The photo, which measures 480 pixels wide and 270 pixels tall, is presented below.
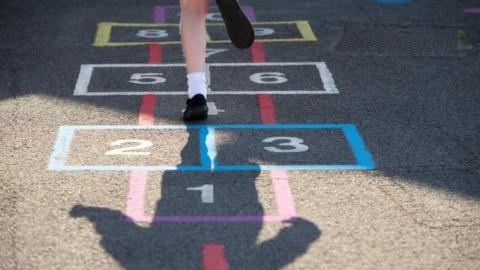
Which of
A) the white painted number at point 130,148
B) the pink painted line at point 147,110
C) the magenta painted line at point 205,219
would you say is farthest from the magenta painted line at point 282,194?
the pink painted line at point 147,110

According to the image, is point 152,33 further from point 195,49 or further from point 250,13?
point 195,49

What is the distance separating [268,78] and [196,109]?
1450mm

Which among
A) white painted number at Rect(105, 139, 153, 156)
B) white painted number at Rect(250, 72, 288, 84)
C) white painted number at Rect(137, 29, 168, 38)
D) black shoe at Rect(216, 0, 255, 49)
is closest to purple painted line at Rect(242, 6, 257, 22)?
white painted number at Rect(137, 29, 168, 38)

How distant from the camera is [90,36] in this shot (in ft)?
31.6

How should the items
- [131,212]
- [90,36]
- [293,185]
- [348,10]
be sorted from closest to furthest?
1. [131,212]
2. [293,185]
3. [90,36]
4. [348,10]

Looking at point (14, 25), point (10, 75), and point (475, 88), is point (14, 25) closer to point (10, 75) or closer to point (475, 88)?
point (10, 75)

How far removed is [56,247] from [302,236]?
1222mm

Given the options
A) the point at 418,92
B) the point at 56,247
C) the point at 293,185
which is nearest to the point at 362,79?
the point at 418,92

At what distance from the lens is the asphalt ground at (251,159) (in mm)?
4871

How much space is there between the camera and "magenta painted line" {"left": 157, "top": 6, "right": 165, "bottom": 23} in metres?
10.4

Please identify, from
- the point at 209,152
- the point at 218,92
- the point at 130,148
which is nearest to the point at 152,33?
the point at 218,92

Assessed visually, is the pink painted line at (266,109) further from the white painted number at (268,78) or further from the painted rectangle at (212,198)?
the painted rectangle at (212,198)

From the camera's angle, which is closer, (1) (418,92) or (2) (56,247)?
(2) (56,247)

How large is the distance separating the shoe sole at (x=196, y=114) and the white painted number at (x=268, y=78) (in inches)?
48.6
